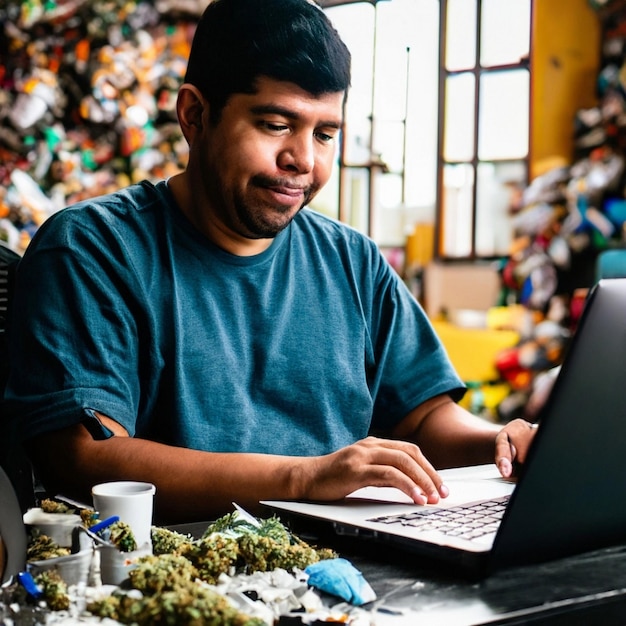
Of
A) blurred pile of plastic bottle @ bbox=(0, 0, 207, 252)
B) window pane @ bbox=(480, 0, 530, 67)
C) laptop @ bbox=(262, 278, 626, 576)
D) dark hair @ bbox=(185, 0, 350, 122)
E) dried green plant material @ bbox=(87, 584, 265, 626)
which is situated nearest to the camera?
dried green plant material @ bbox=(87, 584, 265, 626)

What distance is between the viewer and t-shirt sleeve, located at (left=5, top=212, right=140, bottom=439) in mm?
1086

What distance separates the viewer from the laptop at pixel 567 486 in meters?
0.68

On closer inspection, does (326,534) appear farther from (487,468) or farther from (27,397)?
(27,397)

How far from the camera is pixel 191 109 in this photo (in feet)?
4.48

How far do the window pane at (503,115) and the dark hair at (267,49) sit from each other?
3.49m

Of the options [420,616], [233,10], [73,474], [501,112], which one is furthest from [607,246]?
[420,616]

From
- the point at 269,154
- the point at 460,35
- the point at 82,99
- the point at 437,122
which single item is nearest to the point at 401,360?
the point at 269,154

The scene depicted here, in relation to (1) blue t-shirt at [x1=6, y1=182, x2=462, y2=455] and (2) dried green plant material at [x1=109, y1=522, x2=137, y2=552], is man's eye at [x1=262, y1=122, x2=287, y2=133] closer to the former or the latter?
(1) blue t-shirt at [x1=6, y1=182, x2=462, y2=455]

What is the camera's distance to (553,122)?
4410 mm

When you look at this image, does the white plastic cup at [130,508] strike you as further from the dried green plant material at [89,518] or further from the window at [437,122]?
the window at [437,122]

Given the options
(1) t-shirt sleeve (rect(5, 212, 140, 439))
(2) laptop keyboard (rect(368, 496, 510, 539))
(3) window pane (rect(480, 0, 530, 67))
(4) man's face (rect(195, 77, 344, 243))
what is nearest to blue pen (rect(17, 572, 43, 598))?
(2) laptop keyboard (rect(368, 496, 510, 539))

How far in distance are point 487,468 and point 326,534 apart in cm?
34

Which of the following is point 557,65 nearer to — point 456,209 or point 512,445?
point 456,209

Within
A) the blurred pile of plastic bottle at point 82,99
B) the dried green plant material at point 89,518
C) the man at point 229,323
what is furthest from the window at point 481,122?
the dried green plant material at point 89,518
